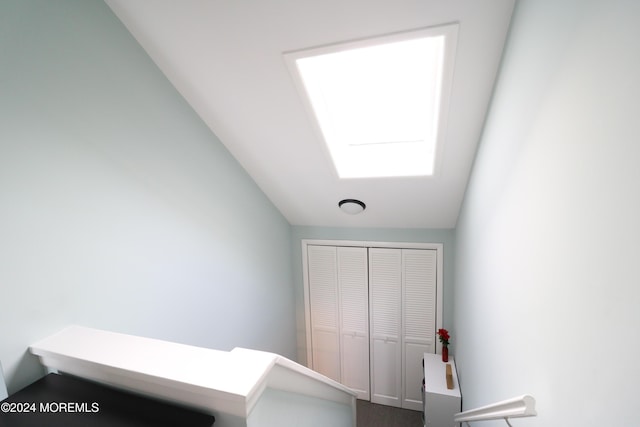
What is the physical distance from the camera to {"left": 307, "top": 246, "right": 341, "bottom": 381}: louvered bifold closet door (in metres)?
3.53

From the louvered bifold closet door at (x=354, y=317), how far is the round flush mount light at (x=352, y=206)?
0.68 m

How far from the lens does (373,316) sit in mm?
3455

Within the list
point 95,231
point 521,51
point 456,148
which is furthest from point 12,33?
point 456,148

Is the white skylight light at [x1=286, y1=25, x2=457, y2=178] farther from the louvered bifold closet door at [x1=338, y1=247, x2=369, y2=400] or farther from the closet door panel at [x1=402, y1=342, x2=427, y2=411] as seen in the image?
the closet door panel at [x1=402, y1=342, x2=427, y2=411]

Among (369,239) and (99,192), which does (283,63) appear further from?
(369,239)

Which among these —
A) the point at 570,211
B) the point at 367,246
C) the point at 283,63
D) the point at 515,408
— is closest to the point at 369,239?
the point at 367,246

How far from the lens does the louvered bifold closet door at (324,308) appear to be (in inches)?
139

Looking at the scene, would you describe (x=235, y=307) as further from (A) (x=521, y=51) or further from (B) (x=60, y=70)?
(A) (x=521, y=51)

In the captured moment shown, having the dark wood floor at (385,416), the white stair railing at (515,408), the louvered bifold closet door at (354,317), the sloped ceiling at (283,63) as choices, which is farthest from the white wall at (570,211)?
the dark wood floor at (385,416)

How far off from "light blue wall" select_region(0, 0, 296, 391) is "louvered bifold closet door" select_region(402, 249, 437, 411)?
77.9 inches

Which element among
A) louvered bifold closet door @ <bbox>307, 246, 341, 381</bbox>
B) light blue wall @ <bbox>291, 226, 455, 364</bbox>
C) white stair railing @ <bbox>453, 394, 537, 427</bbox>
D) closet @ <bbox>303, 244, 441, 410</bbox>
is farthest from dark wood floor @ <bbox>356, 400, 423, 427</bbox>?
white stair railing @ <bbox>453, 394, 537, 427</bbox>

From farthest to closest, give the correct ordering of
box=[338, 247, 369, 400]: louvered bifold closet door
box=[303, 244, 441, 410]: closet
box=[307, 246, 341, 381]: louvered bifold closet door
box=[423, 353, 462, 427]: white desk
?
1. box=[307, 246, 341, 381]: louvered bifold closet door
2. box=[338, 247, 369, 400]: louvered bifold closet door
3. box=[303, 244, 441, 410]: closet
4. box=[423, 353, 462, 427]: white desk

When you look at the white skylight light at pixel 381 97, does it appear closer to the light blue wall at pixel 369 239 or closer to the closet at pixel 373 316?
the light blue wall at pixel 369 239

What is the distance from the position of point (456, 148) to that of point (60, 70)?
7.07 ft
